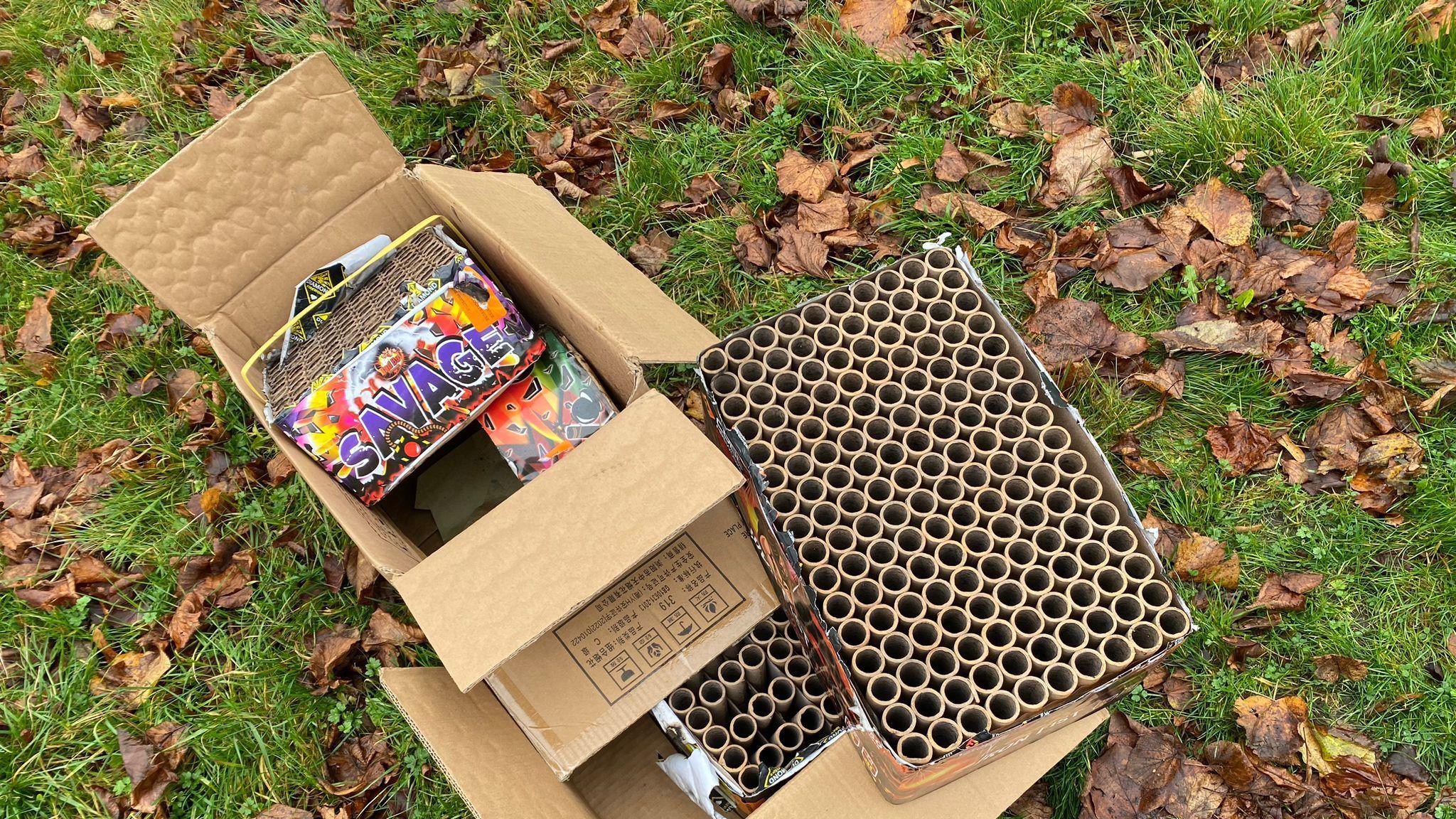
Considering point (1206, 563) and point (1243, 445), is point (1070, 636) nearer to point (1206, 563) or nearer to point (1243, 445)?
point (1206, 563)

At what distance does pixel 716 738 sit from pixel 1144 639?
3.61 feet

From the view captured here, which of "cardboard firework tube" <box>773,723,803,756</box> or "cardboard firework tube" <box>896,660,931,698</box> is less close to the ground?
"cardboard firework tube" <box>896,660,931,698</box>

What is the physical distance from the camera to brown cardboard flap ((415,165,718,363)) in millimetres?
2191

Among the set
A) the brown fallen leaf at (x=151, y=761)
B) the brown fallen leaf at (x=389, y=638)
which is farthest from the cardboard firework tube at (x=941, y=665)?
the brown fallen leaf at (x=151, y=761)

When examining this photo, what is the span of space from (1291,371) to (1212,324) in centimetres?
28

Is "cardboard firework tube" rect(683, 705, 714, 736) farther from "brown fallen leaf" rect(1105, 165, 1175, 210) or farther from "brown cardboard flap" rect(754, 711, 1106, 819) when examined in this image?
"brown fallen leaf" rect(1105, 165, 1175, 210)

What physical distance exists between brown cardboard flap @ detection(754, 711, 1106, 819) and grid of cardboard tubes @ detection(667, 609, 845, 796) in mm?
222

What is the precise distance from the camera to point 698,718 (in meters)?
2.28

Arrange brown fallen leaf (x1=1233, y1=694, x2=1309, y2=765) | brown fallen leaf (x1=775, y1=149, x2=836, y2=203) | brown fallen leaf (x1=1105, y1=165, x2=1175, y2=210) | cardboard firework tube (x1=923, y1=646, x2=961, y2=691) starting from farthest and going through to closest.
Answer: brown fallen leaf (x1=775, y1=149, x2=836, y2=203)
brown fallen leaf (x1=1105, y1=165, x2=1175, y2=210)
brown fallen leaf (x1=1233, y1=694, x2=1309, y2=765)
cardboard firework tube (x1=923, y1=646, x2=961, y2=691)

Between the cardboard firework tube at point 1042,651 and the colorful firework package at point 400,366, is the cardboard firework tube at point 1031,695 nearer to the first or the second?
the cardboard firework tube at point 1042,651

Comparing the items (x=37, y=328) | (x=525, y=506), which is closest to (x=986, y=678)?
(x=525, y=506)

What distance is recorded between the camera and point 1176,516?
268cm

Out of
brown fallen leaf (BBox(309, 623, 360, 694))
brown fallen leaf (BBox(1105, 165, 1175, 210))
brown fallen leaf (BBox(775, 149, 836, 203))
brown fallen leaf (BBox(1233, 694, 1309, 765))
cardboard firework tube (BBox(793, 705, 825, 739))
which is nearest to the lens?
cardboard firework tube (BBox(793, 705, 825, 739))

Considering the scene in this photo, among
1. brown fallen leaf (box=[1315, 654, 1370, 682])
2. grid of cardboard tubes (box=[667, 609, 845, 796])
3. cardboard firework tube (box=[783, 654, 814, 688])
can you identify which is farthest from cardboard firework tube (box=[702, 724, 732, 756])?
brown fallen leaf (box=[1315, 654, 1370, 682])
